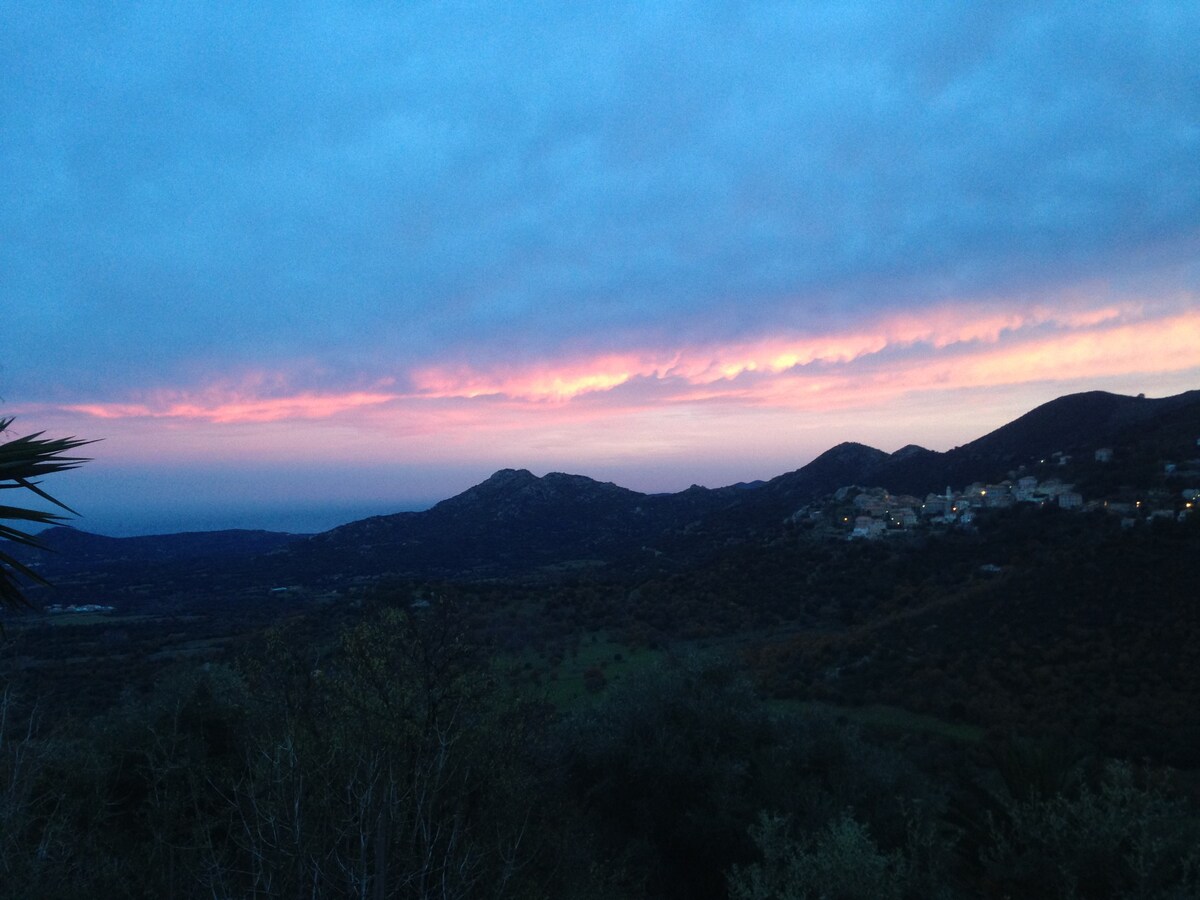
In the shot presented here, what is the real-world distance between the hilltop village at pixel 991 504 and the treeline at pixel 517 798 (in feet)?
63.3

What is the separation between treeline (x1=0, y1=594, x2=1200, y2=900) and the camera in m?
5.83

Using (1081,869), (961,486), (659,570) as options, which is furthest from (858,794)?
(961,486)

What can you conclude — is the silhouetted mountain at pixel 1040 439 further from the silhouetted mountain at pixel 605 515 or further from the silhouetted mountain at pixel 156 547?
the silhouetted mountain at pixel 156 547

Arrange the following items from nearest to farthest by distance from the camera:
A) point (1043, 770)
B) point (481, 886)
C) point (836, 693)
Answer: point (481, 886)
point (1043, 770)
point (836, 693)

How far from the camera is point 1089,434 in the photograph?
47781 mm

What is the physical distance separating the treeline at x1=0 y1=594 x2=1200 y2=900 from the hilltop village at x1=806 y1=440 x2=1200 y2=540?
63.3 ft

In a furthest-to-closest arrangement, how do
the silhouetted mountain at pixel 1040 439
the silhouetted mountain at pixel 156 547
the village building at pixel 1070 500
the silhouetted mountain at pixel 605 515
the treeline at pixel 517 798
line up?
1. the silhouetted mountain at pixel 156 547
2. the silhouetted mountain at pixel 605 515
3. the silhouetted mountain at pixel 1040 439
4. the village building at pixel 1070 500
5. the treeline at pixel 517 798

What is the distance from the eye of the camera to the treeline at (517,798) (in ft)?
19.1

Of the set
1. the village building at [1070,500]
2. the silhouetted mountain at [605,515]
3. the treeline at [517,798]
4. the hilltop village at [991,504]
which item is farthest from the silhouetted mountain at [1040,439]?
the treeline at [517,798]

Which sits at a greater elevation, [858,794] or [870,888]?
[870,888]

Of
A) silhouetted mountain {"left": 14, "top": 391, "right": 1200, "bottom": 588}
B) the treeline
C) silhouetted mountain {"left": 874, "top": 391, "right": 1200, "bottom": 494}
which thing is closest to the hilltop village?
silhouetted mountain {"left": 874, "top": 391, "right": 1200, "bottom": 494}

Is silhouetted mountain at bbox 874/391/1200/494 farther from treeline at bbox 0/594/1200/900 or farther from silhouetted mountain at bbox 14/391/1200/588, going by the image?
treeline at bbox 0/594/1200/900

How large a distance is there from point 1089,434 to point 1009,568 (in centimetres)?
2943

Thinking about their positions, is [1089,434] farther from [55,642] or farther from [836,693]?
[55,642]
